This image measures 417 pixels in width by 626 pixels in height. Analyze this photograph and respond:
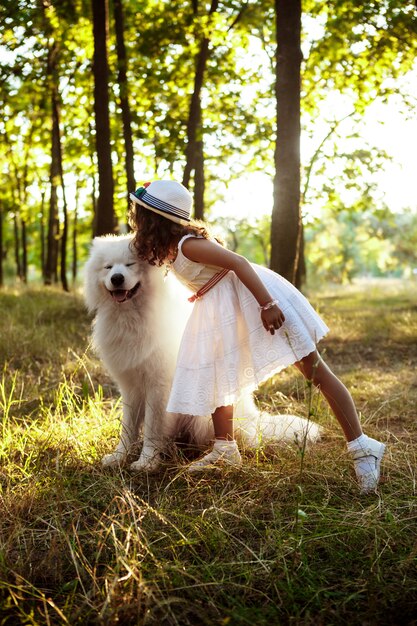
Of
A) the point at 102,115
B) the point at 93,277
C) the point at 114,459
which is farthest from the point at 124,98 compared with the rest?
the point at 114,459

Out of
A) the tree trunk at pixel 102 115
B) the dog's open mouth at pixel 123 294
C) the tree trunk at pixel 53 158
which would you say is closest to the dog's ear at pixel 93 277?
the dog's open mouth at pixel 123 294

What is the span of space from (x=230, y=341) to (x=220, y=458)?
2.20ft

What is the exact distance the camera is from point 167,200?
339 centimetres

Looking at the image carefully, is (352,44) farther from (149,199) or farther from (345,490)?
(345,490)

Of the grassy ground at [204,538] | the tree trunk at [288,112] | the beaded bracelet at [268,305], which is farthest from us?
the tree trunk at [288,112]

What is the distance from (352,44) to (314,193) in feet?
15.4

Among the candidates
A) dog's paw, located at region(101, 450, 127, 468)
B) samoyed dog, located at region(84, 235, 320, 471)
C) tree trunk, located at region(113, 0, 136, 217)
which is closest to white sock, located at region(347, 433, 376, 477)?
samoyed dog, located at region(84, 235, 320, 471)

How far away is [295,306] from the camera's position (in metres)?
3.39

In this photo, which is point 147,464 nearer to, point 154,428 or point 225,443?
point 154,428

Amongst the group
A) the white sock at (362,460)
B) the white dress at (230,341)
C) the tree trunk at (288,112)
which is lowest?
the white sock at (362,460)

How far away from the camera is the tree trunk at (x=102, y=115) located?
8.79m

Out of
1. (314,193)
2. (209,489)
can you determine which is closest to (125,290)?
(209,489)

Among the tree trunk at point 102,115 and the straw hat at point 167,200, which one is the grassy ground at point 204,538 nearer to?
the straw hat at point 167,200

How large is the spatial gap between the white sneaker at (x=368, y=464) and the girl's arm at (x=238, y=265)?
0.82m
